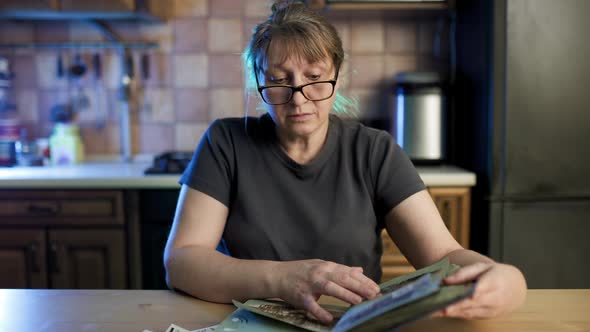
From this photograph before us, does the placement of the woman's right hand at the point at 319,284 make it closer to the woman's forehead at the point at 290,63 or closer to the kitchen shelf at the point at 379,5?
the woman's forehead at the point at 290,63

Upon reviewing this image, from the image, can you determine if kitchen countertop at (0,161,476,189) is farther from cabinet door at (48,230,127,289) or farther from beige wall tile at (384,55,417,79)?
beige wall tile at (384,55,417,79)

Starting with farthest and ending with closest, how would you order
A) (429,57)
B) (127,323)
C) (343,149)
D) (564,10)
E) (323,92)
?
(429,57)
(564,10)
(343,149)
(323,92)
(127,323)

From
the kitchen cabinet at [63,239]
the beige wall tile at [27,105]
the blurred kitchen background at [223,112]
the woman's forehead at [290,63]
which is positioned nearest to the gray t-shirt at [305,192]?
the woman's forehead at [290,63]

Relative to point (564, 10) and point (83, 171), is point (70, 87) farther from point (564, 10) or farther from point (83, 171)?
point (564, 10)

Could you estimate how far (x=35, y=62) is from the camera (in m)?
2.42

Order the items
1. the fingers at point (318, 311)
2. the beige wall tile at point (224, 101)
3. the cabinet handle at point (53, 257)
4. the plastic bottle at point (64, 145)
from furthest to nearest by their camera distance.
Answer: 1. the beige wall tile at point (224, 101)
2. the plastic bottle at point (64, 145)
3. the cabinet handle at point (53, 257)
4. the fingers at point (318, 311)

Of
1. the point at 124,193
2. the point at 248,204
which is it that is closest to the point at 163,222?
the point at 124,193

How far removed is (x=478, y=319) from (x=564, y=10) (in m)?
1.45

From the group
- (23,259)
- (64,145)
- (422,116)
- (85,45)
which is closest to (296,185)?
(422,116)

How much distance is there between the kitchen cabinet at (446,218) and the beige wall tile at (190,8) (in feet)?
4.28

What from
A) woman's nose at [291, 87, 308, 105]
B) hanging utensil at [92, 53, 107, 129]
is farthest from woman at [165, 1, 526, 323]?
hanging utensil at [92, 53, 107, 129]

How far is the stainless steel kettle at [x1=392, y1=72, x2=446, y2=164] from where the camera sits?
2.11 m

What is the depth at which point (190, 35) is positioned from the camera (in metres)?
2.40

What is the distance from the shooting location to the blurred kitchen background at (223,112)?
1850 mm
